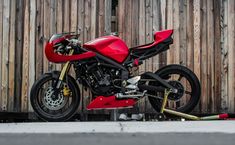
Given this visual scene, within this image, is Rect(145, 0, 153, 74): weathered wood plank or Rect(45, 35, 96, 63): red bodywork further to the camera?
Rect(145, 0, 153, 74): weathered wood plank

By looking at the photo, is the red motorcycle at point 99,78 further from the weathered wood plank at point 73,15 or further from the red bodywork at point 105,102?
the weathered wood plank at point 73,15

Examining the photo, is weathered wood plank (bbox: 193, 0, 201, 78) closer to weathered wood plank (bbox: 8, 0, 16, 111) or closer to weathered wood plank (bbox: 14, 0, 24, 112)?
weathered wood plank (bbox: 14, 0, 24, 112)

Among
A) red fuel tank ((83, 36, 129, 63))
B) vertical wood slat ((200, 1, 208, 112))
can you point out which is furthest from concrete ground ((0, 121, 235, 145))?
vertical wood slat ((200, 1, 208, 112))

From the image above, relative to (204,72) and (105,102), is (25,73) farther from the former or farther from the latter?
(204,72)

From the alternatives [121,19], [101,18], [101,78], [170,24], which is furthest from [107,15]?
[101,78]

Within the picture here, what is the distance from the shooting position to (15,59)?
24.2 ft

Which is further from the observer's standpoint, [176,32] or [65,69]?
[176,32]

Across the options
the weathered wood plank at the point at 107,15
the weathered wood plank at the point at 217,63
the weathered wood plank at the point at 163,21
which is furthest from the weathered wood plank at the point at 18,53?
the weathered wood plank at the point at 217,63

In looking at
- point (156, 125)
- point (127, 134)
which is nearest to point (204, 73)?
point (156, 125)

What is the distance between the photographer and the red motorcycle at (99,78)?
6.42 m

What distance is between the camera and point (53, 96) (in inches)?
255

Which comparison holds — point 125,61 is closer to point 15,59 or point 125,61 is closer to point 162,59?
point 162,59

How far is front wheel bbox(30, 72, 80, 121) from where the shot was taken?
21.1 feet

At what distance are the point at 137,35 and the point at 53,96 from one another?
167 cm
